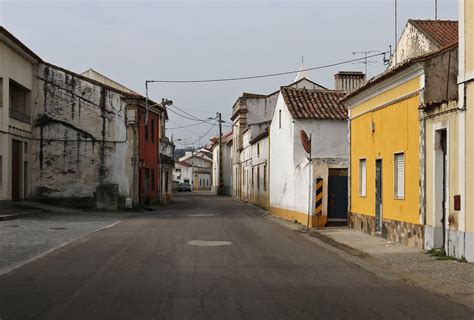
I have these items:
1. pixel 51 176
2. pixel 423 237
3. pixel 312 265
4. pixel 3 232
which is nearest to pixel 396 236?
pixel 423 237

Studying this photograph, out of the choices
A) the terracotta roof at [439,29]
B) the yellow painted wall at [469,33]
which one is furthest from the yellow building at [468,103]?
the terracotta roof at [439,29]

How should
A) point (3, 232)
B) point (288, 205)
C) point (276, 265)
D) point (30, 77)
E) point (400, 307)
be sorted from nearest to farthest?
point (400, 307) < point (276, 265) < point (3, 232) < point (288, 205) < point (30, 77)

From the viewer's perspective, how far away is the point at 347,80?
30078mm

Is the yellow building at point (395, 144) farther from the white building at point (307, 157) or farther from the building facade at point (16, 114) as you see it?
the building facade at point (16, 114)

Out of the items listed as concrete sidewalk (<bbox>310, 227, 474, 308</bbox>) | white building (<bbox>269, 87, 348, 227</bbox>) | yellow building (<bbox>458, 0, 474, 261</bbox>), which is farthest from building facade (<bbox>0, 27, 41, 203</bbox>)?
yellow building (<bbox>458, 0, 474, 261</bbox>)

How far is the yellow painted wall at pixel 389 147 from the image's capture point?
14297 mm

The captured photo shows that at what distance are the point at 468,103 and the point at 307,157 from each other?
12215mm

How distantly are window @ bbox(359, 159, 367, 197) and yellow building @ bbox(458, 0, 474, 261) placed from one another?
7040 millimetres

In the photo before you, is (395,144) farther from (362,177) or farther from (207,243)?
(207,243)

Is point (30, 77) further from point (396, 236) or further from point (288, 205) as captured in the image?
point (396, 236)

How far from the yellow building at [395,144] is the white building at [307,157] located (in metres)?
1.79

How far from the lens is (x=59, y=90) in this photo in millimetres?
31438

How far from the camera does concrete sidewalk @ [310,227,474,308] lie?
9.23 m

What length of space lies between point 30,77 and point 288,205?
48.7ft
